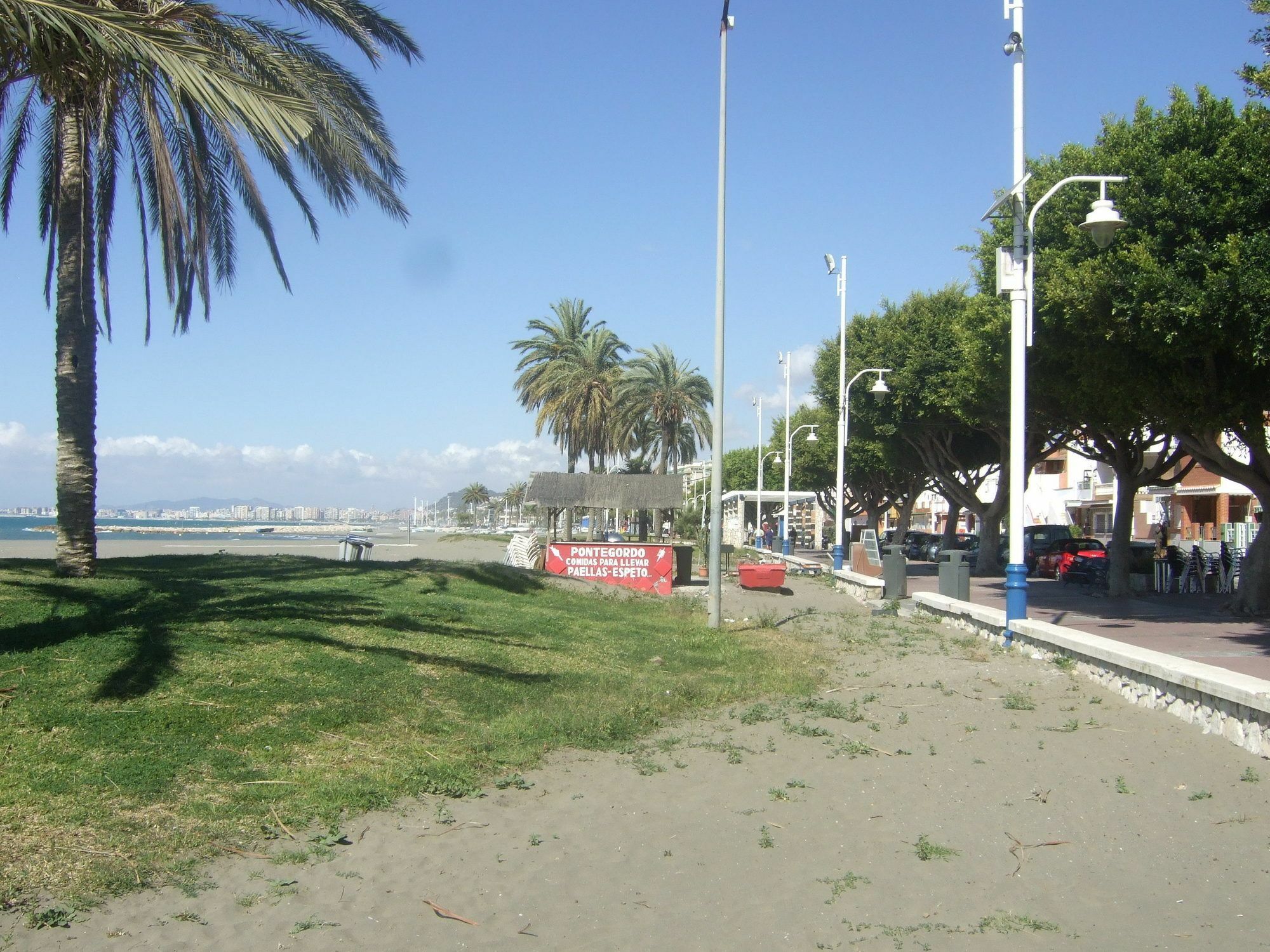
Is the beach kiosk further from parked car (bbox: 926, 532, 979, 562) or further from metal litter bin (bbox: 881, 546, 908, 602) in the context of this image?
parked car (bbox: 926, 532, 979, 562)

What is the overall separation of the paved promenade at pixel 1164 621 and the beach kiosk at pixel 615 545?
6959mm

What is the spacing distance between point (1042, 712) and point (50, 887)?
835 cm

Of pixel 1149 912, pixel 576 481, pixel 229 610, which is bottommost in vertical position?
pixel 1149 912

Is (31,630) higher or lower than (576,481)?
lower

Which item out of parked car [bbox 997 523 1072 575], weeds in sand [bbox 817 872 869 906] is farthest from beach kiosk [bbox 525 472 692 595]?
weeds in sand [bbox 817 872 869 906]

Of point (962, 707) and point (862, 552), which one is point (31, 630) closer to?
point (962, 707)

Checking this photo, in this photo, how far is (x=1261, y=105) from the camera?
15.0 metres

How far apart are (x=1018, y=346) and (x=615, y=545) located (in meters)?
11.5

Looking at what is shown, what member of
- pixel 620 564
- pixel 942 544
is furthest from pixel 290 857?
pixel 942 544

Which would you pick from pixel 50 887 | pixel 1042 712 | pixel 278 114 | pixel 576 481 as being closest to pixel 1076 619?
pixel 1042 712

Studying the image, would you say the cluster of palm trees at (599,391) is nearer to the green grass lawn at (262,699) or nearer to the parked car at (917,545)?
the parked car at (917,545)

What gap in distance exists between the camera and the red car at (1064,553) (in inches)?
1280

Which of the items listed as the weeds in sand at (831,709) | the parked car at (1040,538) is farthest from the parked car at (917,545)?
the weeds in sand at (831,709)

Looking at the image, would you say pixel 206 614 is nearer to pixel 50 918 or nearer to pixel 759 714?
pixel 759 714
